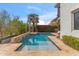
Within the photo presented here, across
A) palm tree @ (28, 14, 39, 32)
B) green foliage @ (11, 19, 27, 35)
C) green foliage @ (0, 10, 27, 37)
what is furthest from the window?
palm tree @ (28, 14, 39, 32)

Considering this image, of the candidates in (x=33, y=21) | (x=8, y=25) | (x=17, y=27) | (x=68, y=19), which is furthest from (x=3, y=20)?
(x=33, y=21)

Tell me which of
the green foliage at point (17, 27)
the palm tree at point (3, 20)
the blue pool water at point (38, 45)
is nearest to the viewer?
the blue pool water at point (38, 45)

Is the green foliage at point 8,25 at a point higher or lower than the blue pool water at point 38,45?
higher

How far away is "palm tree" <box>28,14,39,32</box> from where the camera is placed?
76.4ft

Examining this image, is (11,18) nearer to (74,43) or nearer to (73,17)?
(73,17)

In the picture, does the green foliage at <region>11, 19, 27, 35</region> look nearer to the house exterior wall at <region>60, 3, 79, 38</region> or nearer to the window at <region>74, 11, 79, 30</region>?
the house exterior wall at <region>60, 3, 79, 38</region>

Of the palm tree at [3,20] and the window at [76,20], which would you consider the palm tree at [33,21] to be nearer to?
the palm tree at [3,20]

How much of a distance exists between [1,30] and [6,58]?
8960mm

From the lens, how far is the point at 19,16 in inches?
845

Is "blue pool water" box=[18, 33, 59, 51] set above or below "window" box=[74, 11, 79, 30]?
below

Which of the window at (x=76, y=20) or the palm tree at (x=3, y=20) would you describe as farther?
the palm tree at (x=3, y=20)

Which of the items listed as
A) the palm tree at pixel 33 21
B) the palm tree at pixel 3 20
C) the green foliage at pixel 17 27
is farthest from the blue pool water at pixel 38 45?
the palm tree at pixel 33 21

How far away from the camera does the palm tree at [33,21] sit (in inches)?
917

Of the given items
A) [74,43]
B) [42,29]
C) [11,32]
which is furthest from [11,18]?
[74,43]
